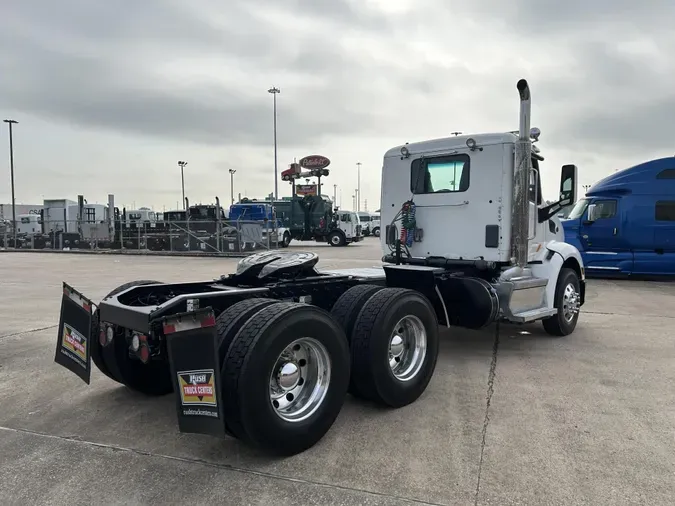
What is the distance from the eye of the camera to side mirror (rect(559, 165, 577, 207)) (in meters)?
6.23

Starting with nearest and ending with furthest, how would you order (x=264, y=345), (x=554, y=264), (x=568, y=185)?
(x=264, y=345)
(x=568, y=185)
(x=554, y=264)

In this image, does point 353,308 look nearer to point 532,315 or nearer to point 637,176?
point 532,315

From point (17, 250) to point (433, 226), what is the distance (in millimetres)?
32485

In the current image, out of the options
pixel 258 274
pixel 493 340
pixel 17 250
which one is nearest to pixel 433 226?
pixel 493 340

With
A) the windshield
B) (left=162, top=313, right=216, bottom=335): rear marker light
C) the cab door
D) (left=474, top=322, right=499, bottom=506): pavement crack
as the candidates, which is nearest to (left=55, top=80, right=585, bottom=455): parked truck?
(left=162, top=313, right=216, bottom=335): rear marker light

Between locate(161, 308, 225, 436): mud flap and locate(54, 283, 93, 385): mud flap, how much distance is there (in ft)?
3.96

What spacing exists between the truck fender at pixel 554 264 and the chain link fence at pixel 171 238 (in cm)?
1719

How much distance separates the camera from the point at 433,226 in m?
6.53

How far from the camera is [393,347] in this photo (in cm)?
440

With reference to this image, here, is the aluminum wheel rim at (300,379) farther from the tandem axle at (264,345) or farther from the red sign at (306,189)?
the red sign at (306,189)

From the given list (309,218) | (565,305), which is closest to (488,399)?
(565,305)

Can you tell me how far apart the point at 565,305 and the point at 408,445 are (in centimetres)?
434

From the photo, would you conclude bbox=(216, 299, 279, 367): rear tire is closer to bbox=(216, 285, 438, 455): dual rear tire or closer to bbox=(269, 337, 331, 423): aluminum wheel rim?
bbox=(216, 285, 438, 455): dual rear tire

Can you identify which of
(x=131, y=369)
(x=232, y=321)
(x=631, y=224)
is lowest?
(x=131, y=369)
